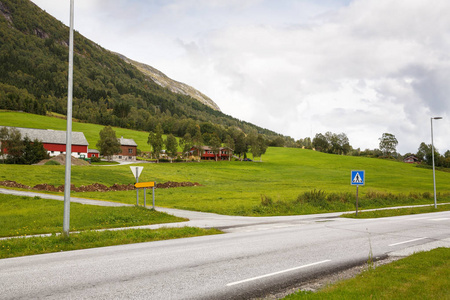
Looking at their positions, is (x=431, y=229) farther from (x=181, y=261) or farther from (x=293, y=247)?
(x=181, y=261)

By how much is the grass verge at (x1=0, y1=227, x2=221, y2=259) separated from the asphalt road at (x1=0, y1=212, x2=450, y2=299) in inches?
38.9

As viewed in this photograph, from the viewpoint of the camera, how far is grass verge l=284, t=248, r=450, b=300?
22.3ft

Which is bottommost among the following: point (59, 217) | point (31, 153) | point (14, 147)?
point (59, 217)

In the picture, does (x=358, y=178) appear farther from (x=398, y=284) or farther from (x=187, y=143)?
(x=187, y=143)

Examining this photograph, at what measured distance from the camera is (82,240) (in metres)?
13.6

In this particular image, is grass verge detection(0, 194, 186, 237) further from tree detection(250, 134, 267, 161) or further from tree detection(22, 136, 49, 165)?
tree detection(250, 134, 267, 161)

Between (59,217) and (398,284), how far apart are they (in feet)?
65.2

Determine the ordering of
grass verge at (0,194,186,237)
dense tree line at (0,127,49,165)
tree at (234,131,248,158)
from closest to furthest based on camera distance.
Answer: grass verge at (0,194,186,237), dense tree line at (0,127,49,165), tree at (234,131,248,158)

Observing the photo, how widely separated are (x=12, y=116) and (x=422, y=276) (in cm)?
16427

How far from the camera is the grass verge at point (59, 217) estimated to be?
1792cm

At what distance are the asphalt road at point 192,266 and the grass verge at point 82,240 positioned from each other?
99 cm

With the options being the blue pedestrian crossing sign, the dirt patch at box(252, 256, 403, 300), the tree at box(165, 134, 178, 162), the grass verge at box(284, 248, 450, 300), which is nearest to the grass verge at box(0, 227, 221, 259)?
the dirt patch at box(252, 256, 403, 300)

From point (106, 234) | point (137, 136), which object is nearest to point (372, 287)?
point (106, 234)

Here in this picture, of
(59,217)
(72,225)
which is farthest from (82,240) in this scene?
(59,217)
